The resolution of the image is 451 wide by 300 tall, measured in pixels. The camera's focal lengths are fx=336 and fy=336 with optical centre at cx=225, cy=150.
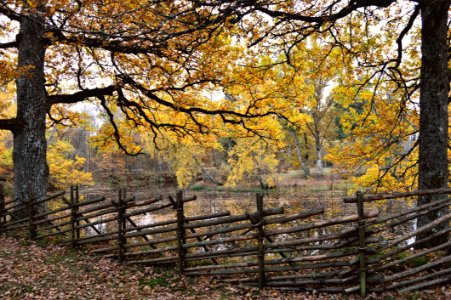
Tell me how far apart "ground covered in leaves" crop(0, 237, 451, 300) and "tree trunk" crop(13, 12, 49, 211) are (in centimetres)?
209

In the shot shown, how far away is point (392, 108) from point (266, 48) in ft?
13.0

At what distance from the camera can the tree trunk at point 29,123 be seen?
851 centimetres

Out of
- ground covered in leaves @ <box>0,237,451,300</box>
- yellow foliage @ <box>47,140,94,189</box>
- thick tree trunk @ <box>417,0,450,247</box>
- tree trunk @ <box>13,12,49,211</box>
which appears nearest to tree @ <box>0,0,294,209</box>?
tree trunk @ <box>13,12,49,211</box>

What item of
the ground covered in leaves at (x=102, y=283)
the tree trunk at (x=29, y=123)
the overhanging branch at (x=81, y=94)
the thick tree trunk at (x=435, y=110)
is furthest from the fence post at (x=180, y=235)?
the overhanging branch at (x=81, y=94)

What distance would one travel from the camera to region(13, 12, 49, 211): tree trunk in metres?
8.51

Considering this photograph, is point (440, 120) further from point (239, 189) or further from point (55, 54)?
point (239, 189)

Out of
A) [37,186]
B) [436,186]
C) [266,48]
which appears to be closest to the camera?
[436,186]

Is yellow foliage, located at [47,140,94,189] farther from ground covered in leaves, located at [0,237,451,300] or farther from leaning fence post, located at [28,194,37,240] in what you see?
ground covered in leaves, located at [0,237,451,300]

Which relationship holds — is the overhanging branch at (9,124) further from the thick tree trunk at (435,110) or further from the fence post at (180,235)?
the thick tree trunk at (435,110)

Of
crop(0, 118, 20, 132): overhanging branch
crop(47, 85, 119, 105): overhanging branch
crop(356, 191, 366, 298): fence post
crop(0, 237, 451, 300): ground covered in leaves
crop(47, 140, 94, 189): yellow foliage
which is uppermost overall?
crop(47, 85, 119, 105): overhanging branch

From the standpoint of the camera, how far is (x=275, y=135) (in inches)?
403

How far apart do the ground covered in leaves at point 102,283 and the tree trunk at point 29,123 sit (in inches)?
82.3

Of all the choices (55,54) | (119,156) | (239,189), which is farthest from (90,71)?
(119,156)

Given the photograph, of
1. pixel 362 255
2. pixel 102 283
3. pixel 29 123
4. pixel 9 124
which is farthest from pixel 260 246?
pixel 9 124
